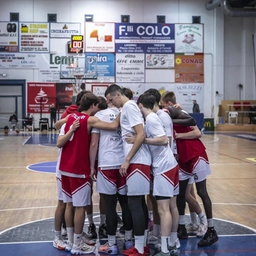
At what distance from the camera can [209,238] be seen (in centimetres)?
509

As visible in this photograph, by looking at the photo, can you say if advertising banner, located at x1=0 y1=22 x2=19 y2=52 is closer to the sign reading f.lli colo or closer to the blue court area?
the sign reading f.lli colo

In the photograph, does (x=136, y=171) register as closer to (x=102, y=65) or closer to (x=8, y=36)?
(x=102, y=65)

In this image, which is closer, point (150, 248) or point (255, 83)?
point (150, 248)

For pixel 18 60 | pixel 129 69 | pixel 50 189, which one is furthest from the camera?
pixel 129 69

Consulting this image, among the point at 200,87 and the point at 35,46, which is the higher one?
the point at 35,46

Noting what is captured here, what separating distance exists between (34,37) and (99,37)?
13.3ft

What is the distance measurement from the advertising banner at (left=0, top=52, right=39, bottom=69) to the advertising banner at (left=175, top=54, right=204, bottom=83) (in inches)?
352

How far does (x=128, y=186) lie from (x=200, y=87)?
25.5 metres

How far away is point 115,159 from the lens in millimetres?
4797

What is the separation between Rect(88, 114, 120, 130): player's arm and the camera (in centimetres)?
480

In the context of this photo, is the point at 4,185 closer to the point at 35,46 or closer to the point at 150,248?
the point at 150,248

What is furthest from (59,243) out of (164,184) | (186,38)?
(186,38)

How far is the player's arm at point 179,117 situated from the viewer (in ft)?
17.1

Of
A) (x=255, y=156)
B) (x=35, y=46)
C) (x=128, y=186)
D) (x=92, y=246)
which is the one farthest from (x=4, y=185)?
(x=35, y=46)
